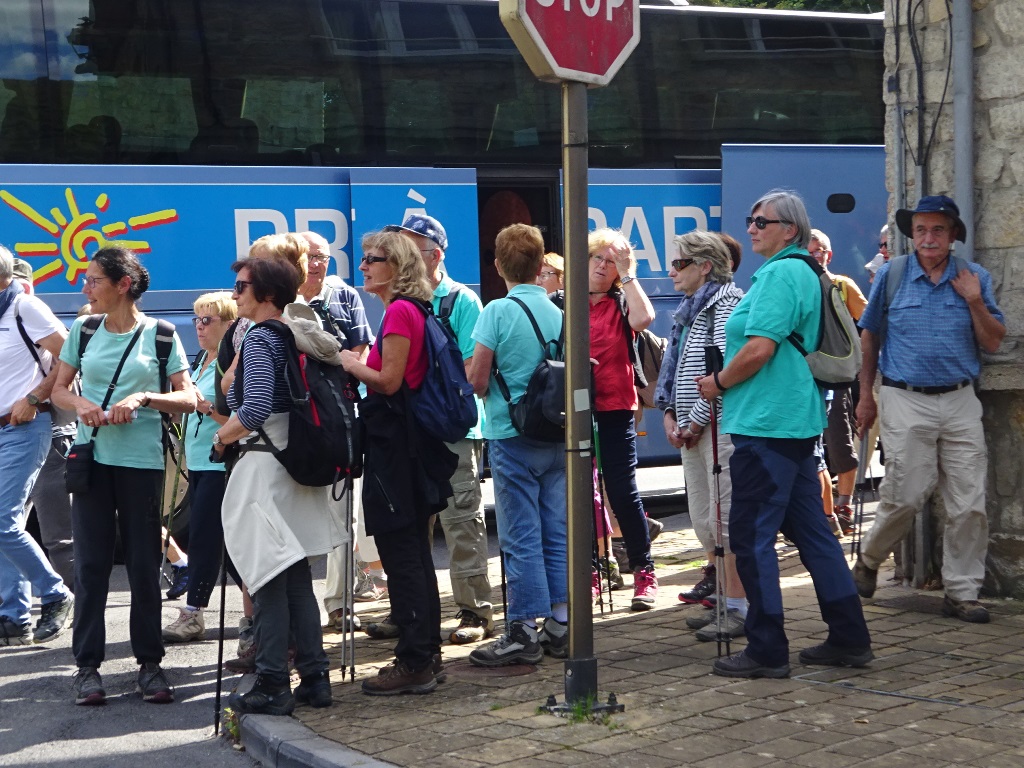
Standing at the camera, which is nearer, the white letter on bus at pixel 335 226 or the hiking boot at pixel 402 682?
the hiking boot at pixel 402 682

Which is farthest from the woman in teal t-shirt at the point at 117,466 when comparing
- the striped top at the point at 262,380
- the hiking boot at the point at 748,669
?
the hiking boot at the point at 748,669

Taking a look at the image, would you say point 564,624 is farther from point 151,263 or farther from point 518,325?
point 151,263

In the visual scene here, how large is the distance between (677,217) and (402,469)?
21.5 feet

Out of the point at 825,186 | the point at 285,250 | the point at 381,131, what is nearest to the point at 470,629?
the point at 285,250

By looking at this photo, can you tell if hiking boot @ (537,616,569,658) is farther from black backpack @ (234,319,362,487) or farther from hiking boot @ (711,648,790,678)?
black backpack @ (234,319,362,487)

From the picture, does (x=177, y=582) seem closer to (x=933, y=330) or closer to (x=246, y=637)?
(x=246, y=637)

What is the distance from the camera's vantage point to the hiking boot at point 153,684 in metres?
6.14

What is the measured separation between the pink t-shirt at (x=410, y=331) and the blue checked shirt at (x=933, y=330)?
2.43 meters

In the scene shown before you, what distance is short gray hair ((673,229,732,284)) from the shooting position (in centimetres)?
692

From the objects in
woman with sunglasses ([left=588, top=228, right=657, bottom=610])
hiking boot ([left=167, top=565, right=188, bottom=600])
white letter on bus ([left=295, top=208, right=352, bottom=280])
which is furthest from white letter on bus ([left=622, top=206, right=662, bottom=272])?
hiking boot ([left=167, top=565, right=188, bottom=600])

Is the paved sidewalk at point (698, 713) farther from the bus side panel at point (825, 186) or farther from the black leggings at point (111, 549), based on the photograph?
the bus side panel at point (825, 186)

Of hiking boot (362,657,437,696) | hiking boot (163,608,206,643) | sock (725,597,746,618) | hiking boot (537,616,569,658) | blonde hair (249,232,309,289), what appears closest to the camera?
hiking boot (362,657,437,696)

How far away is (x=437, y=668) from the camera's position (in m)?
5.98

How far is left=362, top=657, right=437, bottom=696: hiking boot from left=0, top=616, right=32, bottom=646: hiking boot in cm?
249
